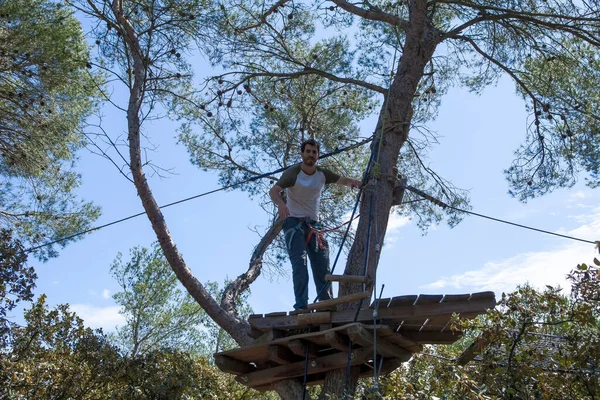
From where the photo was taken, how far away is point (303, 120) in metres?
7.23

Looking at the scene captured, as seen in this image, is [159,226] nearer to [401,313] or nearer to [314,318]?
[314,318]

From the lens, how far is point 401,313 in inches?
Answer: 159

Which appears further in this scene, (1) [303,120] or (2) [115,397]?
(1) [303,120]

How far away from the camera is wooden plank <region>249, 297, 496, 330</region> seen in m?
3.82

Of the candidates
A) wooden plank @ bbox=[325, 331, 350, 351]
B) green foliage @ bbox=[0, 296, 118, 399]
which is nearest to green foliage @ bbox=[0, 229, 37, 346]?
green foliage @ bbox=[0, 296, 118, 399]

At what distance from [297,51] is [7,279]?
12.0ft

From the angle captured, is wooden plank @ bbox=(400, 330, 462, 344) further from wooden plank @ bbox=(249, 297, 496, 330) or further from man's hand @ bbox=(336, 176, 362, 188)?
man's hand @ bbox=(336, 176, 362, 188)

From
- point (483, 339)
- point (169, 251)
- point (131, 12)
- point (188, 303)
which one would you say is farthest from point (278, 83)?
point (188, 303)

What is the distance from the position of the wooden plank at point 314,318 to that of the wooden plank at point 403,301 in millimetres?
429

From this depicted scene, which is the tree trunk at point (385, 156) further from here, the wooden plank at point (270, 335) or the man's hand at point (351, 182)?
the wooden plank at point (270, 335)

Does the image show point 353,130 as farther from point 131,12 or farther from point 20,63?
point 20,63

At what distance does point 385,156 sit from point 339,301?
1.59m

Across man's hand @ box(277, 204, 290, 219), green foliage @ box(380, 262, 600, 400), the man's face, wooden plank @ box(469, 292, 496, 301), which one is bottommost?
green foliage @ box(380, 262, 600, 400)

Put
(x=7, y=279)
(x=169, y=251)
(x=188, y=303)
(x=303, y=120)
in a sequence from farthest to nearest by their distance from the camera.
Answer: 1. (x=188, y=303)
2. (x=303, y=120)
3. (x=7, y=279)
4. (x=169, y=251)
